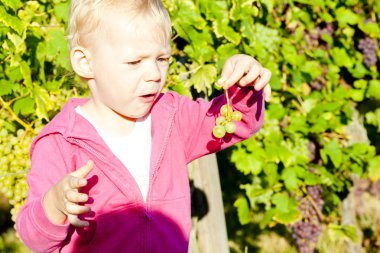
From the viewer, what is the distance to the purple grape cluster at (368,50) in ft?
12.3

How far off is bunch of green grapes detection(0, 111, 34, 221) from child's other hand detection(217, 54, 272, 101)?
3.90ft

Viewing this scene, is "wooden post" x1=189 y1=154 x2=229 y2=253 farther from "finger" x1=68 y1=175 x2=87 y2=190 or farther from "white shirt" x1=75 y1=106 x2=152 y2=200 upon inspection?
"finger" x1=68 y1=175 x2=87 y2=190

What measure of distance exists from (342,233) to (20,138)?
216 centimetres

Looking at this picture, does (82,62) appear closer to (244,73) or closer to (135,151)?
(135,151)

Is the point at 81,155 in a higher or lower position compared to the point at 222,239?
higher

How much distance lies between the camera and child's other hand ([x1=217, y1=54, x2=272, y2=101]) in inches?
73.6

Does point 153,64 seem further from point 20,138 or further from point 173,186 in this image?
point 20,138

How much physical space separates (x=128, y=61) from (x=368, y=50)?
2310 mm

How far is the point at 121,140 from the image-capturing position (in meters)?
2.05

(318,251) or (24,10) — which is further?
(318,251)

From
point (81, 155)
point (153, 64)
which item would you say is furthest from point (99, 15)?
point (81, 155)

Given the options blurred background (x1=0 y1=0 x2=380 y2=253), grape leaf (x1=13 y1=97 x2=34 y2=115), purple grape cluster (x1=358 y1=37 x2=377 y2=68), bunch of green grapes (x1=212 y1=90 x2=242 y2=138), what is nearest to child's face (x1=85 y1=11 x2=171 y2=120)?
bunch of green grapes (x1=212 y1=90 x2=242 y2=138)

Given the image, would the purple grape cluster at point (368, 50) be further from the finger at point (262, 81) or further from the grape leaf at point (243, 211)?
the finger at point (262, 81)

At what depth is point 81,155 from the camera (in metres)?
1.97
